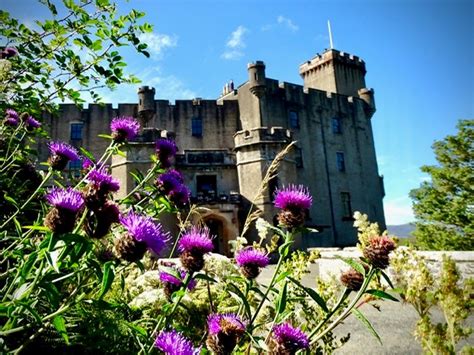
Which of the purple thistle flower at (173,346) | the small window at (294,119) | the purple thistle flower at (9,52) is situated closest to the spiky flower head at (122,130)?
the purple thistle flower at (9,52)

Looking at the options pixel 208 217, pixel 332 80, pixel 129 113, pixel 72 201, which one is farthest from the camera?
pixel 332 80

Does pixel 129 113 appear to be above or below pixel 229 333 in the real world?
above

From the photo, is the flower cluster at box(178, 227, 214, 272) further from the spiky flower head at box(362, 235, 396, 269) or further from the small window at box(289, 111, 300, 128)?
the small window at box(289, 111, 300, 128)

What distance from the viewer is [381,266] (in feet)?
5.31

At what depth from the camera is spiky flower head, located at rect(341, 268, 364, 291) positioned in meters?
1.74

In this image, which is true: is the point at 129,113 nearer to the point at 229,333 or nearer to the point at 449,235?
the point at 449,235

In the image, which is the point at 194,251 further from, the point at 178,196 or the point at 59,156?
the point at 59,156

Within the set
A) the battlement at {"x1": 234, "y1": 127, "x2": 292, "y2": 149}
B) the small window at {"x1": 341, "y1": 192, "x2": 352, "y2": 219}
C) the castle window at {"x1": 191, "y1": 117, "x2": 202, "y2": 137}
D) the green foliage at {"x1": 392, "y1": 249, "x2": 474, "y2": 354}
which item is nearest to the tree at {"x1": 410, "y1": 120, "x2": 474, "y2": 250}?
the battlement at {"x1": 234, "y1": 127, "x2": 292, "y2": 149}

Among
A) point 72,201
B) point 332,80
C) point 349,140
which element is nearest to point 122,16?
point 72,201

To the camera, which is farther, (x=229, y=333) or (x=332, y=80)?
(x=332, y=80)

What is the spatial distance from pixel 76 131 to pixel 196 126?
9106 mm

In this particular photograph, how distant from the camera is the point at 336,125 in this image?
94.1 feet

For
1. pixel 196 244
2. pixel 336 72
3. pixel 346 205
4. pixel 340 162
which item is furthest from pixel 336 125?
pixel 196 244

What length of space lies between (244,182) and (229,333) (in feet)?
62.7
